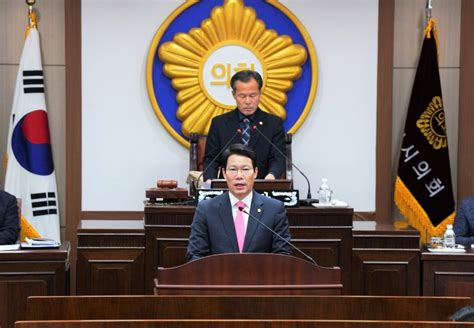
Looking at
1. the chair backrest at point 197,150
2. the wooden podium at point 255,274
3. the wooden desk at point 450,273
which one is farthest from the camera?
the chair backrest at point 197,150

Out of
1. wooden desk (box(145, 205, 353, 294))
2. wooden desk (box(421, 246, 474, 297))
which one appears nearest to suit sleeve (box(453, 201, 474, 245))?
wooden desk (box(421, 246, 474, 297))

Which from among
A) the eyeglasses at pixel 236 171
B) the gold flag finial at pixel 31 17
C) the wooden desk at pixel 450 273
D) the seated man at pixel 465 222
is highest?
the gold flag finial at pixel 31 17

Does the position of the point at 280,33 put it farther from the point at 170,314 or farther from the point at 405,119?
the point at 170,314

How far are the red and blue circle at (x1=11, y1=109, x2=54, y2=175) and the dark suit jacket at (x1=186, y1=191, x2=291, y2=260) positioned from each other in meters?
2.93

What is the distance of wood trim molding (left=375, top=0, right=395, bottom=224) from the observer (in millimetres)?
7637

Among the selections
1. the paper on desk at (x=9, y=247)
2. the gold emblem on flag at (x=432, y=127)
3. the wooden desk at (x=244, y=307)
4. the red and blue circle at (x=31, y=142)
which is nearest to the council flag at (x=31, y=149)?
the red and blue circle at (x=31, y=142)

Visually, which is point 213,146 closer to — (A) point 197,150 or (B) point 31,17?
(A) point 197,150

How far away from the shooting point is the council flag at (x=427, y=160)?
749cm

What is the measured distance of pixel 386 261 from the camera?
19.5 ft

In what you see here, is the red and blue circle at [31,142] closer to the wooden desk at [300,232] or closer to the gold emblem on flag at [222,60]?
the gold emblem on flag at [222,60]

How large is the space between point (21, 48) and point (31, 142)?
74cm

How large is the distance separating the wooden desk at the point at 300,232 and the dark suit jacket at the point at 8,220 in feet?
2.90

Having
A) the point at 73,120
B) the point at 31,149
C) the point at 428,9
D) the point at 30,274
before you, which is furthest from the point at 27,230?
the point at 428,9

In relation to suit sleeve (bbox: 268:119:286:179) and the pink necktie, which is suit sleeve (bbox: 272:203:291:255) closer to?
the pink necktie
